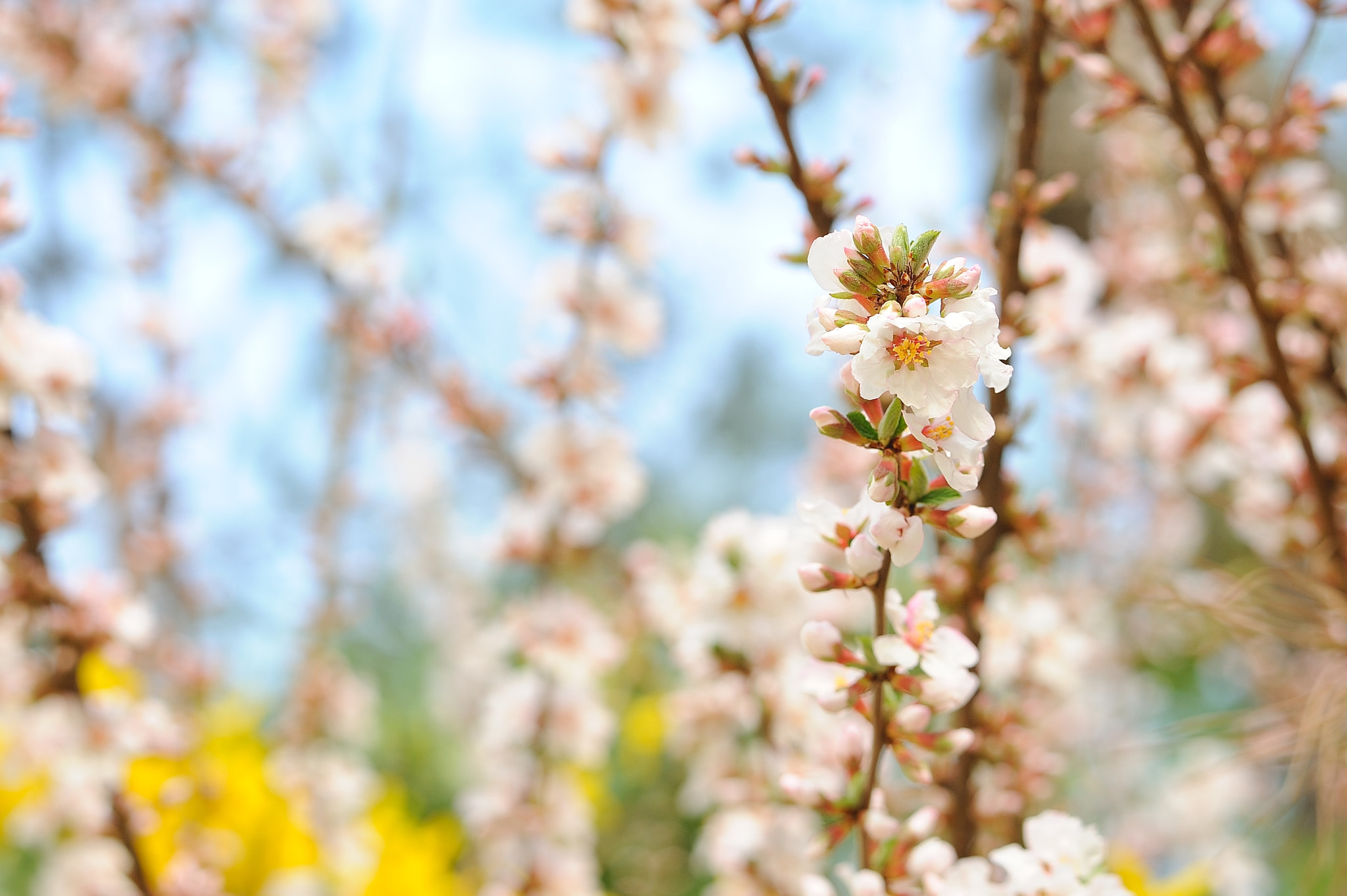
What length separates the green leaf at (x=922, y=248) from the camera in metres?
0.23

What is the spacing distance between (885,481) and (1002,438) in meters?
0.13

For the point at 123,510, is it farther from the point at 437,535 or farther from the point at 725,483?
the point at 725,483

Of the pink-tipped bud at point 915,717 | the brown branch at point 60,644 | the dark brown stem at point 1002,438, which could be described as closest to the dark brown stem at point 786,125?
the dark brown stem at point 1002,438

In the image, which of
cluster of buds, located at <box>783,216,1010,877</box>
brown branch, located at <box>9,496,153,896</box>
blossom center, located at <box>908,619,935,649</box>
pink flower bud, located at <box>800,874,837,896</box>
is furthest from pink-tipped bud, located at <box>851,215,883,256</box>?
brown branch, located at <box>9,496,153,896</box>

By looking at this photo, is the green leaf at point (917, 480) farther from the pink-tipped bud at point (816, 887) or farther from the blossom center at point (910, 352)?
the pink-tipped bud at point (816, 887)

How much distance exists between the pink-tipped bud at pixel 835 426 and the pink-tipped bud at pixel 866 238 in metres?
0.04

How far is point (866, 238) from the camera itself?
0.23 metres

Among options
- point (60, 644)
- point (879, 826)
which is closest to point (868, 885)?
point (879, 826)

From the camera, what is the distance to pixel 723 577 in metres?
0.52

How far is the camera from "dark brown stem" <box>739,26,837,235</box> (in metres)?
0.37

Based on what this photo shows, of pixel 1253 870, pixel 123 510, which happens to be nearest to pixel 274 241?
pixel 123 510

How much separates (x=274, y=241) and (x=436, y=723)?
3.00 feet

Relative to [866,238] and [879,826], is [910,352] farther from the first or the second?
[879,826]

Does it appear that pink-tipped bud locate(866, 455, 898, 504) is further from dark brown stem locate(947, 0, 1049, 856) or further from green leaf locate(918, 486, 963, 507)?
dark brown stem locate(947, 0, 1049, 856)
